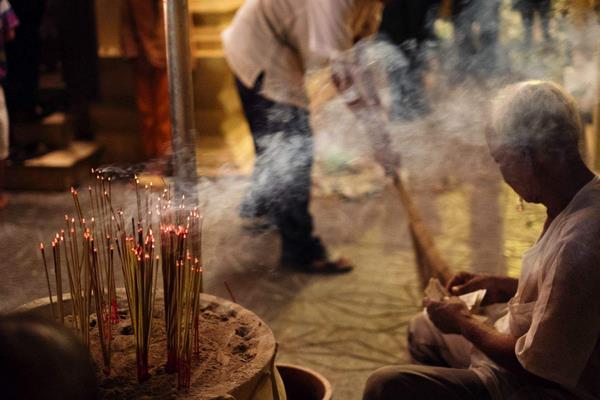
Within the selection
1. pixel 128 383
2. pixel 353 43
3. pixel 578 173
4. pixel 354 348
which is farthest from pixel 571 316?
pixel 353 43

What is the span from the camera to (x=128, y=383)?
2.31 m

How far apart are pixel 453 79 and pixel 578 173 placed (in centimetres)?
861

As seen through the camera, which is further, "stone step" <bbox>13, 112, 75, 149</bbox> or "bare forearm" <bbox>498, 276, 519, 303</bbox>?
"stone step" <bbox>13, 112, 75, 149</bbox>

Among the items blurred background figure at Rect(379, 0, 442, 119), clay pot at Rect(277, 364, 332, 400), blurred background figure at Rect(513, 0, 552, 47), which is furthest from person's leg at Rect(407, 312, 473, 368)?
blurred background figure at Rect(379, 0, 442, 119)

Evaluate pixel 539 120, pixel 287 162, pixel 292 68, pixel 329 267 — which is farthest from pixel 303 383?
pixel 287 162

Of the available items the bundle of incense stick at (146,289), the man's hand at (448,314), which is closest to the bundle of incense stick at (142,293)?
the bundle of incense stick at (146,289)

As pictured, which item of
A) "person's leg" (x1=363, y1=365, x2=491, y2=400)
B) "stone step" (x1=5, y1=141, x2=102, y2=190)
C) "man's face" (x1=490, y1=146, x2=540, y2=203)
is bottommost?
"stone step" (x1=5, y1=141, x2=102, y2=190)

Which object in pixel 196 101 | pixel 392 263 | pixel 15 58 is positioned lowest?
pixel 392 263

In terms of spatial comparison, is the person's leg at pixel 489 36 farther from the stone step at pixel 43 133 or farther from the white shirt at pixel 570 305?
the white shirt at pixel 570 305

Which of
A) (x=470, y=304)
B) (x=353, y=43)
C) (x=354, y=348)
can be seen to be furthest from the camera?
(x=353, y=43)

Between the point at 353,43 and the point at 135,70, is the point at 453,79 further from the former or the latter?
the point at 353,43

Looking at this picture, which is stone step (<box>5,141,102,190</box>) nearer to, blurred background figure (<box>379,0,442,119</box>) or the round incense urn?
blurred background figure (<box>379,0,442,119</box>)

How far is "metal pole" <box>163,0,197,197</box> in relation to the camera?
9.34ft

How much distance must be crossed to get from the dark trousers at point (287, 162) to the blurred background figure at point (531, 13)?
3.61 metres
